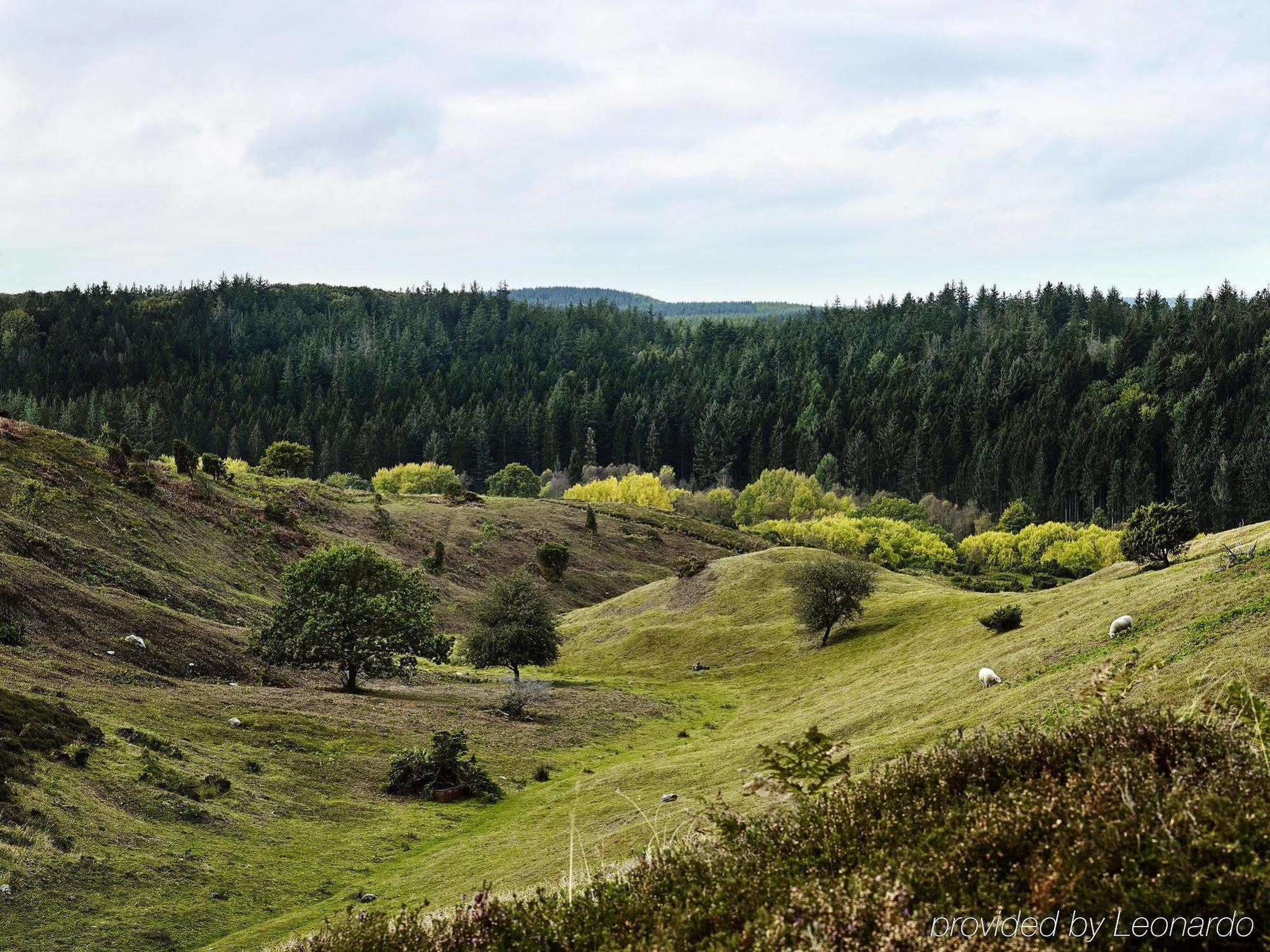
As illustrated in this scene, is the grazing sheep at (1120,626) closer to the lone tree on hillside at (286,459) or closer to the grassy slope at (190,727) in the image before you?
the grassy slope at (190,727)

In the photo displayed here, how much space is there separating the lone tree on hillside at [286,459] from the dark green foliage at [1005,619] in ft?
385

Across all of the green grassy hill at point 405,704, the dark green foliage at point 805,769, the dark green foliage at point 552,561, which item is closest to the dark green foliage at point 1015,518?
the dark green foliage at point 552,561

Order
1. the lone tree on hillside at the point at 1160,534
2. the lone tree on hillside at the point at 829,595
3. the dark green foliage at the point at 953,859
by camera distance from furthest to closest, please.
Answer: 1. the lone tree on hillside at the point at 829,595
2. the lone tree on hillside at the point at 1160,534
3. the dark green foliage at the point at 953,859

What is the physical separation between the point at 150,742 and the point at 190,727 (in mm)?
5382

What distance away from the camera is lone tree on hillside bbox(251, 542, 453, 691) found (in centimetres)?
6272

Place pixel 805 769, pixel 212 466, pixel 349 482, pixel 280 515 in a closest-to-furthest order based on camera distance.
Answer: pixel 805 769, pixel 280 515, pixel 212 466, pixel 349 482

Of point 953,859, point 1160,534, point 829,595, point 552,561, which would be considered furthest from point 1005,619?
point 552,561

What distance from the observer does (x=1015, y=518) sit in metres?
191

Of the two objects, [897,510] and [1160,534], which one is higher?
[1160,534]

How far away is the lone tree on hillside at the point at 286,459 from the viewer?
15100cm

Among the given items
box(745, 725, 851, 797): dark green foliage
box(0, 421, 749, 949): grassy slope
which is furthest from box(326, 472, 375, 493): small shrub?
box(745, 725, 851, 797): dark green foliage

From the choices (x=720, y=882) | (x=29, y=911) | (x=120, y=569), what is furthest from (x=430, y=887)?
(x=120, y=569)

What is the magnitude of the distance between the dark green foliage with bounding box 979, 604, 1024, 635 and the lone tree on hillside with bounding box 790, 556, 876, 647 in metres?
19.4

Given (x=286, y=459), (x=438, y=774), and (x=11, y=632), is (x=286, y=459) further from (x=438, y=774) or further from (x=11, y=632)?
(x=438, y=774)
